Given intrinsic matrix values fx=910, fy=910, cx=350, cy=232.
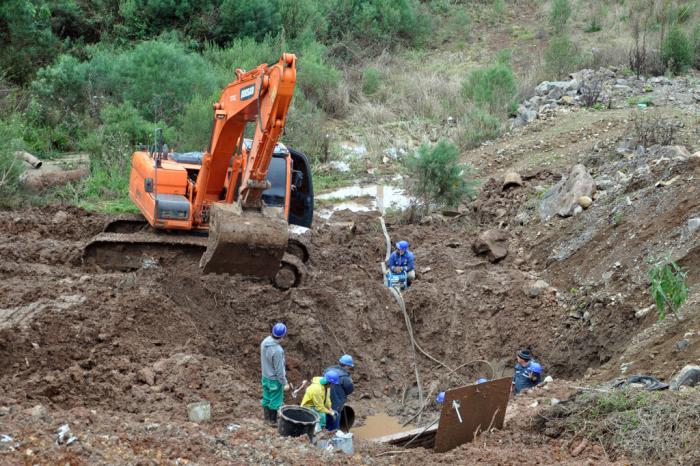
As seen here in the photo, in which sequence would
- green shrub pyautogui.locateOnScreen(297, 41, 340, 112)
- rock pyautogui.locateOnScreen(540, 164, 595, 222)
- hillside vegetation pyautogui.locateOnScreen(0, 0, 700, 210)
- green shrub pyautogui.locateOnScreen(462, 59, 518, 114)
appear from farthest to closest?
green shrub pyautogui.locateOnScreen(297, 41, 340, 112) < green shrub pyautogui.locateOnScreen(462, 59, 518, 114) < hillside vegetation pyautogui.locateOnScreen(0, 0, 700, 210) < rock pyautogui.locateOnScreen(540, 164, 595, 222)

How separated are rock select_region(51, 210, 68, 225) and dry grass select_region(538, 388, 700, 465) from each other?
386 inches

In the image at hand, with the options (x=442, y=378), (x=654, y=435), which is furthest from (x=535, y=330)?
(x=654, y=435)

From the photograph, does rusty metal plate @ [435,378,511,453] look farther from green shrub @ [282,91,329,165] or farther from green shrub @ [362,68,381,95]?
green shrub @ [362,68,381,95]

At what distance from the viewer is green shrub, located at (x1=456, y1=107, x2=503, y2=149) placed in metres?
22.0

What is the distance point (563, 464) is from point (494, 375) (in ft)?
14.9

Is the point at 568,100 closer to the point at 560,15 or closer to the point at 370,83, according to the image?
the point at 370,83

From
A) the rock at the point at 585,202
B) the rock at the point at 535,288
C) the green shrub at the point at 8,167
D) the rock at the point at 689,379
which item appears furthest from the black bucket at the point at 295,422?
the green shrub at the point at 8,167

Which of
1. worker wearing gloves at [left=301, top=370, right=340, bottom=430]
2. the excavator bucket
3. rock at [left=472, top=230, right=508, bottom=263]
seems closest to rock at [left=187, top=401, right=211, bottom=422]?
worker wearing gloves at [left=301, top=370, right=340, bottom=430]

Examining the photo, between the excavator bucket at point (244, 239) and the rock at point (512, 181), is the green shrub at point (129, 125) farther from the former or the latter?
the excavator bucket at point (244, 239)

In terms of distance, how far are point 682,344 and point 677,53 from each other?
1681 cm

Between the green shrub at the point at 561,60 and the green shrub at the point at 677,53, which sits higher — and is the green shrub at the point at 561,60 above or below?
below

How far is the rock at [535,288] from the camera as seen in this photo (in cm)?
1289

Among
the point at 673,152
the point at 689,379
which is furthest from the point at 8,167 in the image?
the point at 689,379

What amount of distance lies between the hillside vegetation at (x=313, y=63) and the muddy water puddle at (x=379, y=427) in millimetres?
8279
